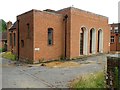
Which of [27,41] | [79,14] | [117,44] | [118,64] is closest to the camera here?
[118,64]

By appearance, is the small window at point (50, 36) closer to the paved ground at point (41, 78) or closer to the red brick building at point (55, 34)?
the red brick building at point (55, 34)

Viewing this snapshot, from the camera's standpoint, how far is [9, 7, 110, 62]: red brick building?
20828 mm

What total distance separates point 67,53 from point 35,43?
451 cm

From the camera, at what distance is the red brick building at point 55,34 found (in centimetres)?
2083

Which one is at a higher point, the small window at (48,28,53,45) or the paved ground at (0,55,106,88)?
the small window at (48,28,53,45)

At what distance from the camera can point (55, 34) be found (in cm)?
2253

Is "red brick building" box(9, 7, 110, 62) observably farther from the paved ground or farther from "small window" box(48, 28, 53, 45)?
the paved ground

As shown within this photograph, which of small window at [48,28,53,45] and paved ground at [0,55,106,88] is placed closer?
paved ground at [0,55,106,88]

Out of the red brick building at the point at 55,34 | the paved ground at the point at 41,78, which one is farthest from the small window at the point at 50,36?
the paved ground at the point at 41,78

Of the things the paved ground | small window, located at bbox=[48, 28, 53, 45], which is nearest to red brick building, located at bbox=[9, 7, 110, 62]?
small window, located at bbox=[48, 28, 53, 45]

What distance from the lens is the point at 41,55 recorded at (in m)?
21.1

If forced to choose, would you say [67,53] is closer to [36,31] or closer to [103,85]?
[36,31]

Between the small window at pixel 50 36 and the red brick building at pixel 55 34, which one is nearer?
the red brick building at pixel 55 34

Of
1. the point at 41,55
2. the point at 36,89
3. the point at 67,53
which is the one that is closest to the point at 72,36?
the point at 67,53
